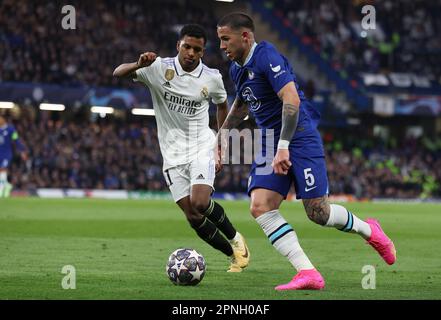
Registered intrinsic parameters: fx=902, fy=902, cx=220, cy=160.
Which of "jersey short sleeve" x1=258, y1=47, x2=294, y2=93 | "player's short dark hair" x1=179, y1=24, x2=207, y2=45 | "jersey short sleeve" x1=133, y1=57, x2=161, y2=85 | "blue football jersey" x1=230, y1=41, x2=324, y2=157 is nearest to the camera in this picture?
"jersey short sleeve" x1=258, y1=47, x2=294, y2=93

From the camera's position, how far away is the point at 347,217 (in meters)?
7.93

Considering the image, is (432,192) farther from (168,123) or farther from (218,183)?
(168,123)

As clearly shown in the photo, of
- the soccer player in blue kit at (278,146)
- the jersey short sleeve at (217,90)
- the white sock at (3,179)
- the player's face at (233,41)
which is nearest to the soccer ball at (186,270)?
the soccer player in blue kit at (278,146)

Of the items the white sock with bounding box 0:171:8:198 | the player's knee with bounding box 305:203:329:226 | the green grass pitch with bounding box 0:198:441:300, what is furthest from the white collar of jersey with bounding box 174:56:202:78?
the white sock with bounding box 0:171:8:198

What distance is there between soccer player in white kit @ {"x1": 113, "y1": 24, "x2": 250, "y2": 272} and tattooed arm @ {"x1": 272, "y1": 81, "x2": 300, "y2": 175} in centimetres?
179

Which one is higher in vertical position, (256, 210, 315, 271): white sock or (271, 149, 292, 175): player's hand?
(271, 149, 292, 175): player's hand

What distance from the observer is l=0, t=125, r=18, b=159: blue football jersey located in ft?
73.8

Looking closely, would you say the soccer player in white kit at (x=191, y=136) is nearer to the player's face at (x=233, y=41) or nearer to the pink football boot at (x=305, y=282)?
the player's face at (x=233, y=41)

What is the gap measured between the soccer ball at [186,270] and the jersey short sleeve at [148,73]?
199 cm

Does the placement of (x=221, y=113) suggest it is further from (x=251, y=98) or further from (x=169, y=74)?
(x=251, y=98)

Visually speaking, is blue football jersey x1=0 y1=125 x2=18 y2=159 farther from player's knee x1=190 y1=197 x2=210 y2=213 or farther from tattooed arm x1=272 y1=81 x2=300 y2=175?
tattooed arm x1=272 y1=81 x2=300 y2=175

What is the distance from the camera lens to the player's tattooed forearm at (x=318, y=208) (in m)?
7.68

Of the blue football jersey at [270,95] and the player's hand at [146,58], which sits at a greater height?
the player's hand at [146,58]
